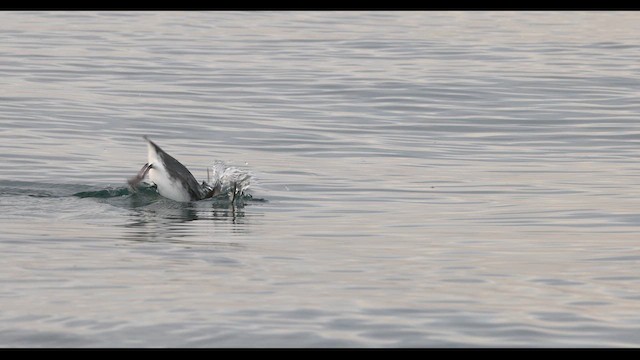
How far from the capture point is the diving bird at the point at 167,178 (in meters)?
15.7

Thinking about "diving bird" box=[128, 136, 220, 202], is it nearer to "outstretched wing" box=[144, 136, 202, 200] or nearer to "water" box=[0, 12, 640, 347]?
"outstretched wing" box=[144, 136, 202, 200]

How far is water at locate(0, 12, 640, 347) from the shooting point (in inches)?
417

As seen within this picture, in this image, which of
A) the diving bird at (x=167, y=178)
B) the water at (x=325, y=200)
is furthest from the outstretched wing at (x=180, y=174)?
the water at (x=325, y=200)

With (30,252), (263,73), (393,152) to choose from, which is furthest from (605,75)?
(30,252)

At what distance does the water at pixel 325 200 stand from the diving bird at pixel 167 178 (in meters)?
0.22

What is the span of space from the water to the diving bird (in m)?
0.22

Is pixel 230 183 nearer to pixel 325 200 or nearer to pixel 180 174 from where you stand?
pixel 180 174

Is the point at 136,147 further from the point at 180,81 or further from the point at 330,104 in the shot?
the point at 180,81

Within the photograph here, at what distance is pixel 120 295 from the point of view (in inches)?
441

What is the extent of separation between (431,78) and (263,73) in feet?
10.6

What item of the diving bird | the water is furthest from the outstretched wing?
the water

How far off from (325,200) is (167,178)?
1.66 meters

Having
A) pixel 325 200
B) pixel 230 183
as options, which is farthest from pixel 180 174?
pixel 325 200

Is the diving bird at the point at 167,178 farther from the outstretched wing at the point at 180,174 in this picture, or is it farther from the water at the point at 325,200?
the water at the point at 325,200
